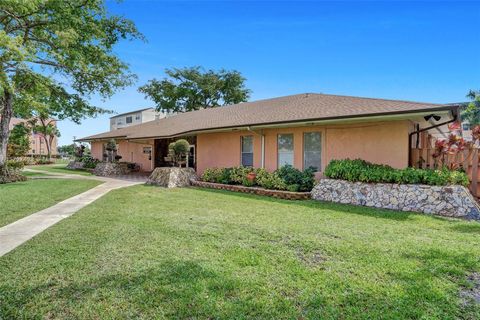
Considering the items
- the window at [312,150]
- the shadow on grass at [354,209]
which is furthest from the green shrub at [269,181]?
the window at [312,150]

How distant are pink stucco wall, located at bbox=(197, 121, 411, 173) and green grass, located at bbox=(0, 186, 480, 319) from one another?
3503 millimetres

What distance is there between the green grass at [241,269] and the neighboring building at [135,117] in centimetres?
5197

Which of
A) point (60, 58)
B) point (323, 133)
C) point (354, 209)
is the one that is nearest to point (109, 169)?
point (60, 58)

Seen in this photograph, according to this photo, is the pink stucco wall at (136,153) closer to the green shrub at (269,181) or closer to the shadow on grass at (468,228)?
the green shrub at (269,181)

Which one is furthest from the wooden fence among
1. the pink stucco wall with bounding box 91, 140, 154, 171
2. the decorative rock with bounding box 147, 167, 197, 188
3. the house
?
the pink stucco wall with bounding box 91, 140, 154, 171

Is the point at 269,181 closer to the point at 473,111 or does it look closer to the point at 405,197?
the point at 405,197

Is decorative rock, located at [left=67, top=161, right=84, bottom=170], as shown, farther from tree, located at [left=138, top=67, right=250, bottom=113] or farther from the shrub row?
the shrub row

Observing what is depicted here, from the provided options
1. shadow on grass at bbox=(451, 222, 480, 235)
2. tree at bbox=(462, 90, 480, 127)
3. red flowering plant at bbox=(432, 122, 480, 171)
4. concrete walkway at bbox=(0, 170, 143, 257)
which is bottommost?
shadow on grass at bbox=(451, 222, 480, 235)

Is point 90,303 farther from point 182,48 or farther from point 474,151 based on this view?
point 182,48

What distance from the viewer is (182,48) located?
20.4m

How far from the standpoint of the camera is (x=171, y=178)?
13312mm

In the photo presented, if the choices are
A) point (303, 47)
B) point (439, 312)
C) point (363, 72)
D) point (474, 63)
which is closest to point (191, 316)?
point (439, 312)

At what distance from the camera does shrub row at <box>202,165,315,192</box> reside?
10.4 metres

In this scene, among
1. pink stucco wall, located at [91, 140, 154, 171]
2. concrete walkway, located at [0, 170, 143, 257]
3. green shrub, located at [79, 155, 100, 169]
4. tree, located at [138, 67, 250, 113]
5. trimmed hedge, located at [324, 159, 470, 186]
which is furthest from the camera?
tree, located at [138, 67, 250, 113]
